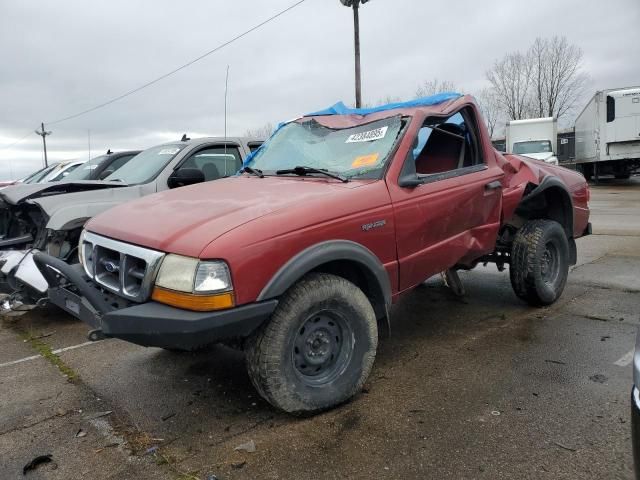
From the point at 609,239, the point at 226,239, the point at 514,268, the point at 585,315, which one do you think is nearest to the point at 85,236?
the point at 226,239

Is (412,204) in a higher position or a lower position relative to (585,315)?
higher

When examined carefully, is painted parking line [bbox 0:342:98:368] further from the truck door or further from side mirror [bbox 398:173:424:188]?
side mirror [bbox 398:173:424:188]

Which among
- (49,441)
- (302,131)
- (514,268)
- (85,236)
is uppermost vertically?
(302,131)

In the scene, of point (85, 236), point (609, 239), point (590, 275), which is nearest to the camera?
point (85, 236)

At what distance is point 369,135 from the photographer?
3758 millimetres

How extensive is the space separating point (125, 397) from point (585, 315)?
4.04 meters

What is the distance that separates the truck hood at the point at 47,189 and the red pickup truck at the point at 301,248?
7.14 feet

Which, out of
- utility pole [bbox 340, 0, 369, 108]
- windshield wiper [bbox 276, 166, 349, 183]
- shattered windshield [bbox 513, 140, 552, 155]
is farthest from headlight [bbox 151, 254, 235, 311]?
shattered windshield [bbox 513, 140, 552, 155]

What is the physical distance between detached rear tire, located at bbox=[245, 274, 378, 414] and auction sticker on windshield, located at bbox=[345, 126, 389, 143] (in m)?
1.20

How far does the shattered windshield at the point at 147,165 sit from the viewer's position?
19.6 ft

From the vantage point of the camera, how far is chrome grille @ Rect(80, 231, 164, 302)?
2.68 meters

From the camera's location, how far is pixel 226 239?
2.60 meters

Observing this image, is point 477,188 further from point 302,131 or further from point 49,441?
point 49,441

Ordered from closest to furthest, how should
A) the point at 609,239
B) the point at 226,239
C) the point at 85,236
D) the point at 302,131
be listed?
the point at 226,239 < the point at 85,236 < the point at 302,131 < the point at 609,239
